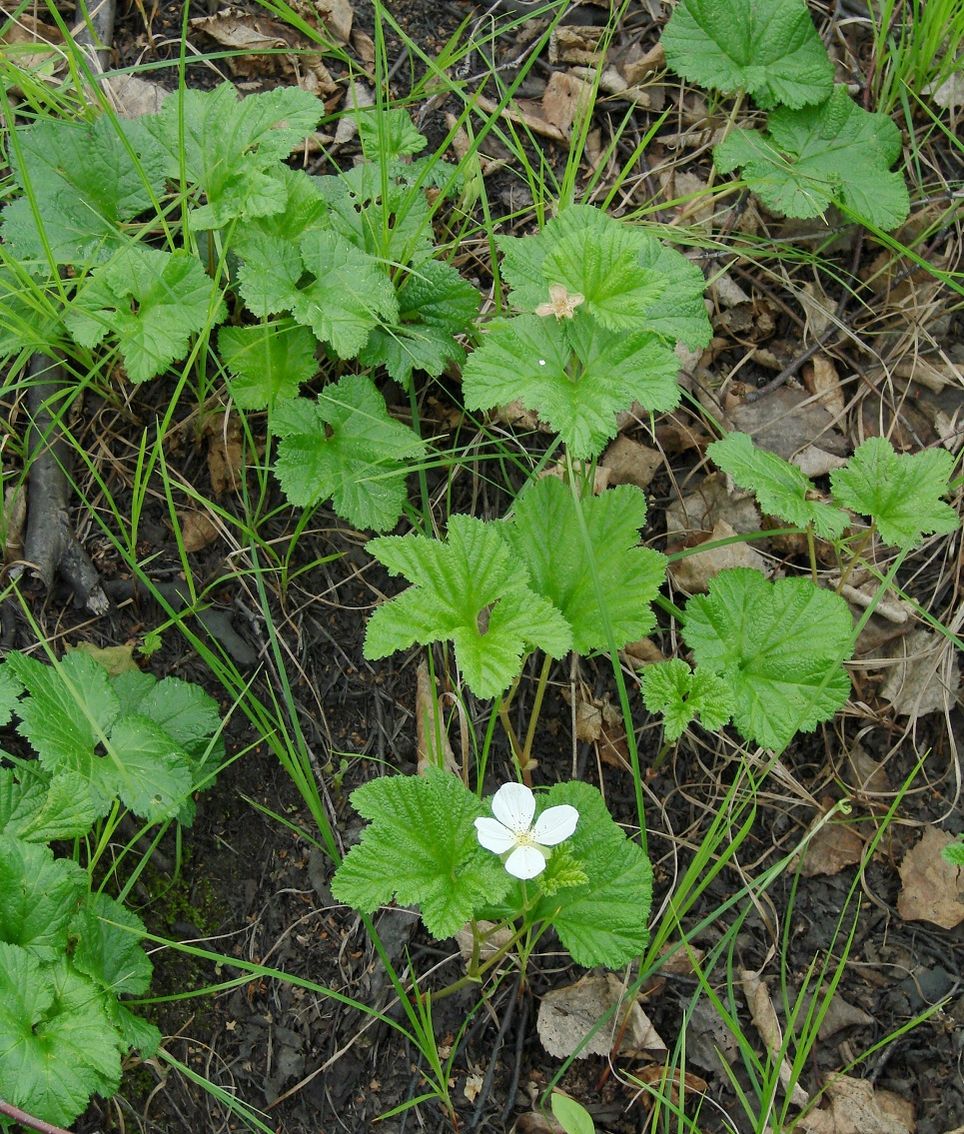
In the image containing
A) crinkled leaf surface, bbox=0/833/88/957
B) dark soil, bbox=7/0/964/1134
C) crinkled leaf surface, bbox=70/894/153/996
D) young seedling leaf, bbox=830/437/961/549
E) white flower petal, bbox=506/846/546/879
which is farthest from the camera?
young seedling leaf, bbox=830/437/961/549

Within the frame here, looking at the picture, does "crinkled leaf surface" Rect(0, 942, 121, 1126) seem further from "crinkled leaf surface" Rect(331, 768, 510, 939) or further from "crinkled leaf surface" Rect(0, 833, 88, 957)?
"crinkled leaf surface" Rect(331, 768, 510, 939)

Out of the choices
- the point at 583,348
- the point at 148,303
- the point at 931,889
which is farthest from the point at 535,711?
the point at 148,303

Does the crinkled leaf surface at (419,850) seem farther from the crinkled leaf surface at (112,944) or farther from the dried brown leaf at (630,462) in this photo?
the dried brown leaf at (630,462)

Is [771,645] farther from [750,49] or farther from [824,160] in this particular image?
[750,49]

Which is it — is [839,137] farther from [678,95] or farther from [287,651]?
[287,651]

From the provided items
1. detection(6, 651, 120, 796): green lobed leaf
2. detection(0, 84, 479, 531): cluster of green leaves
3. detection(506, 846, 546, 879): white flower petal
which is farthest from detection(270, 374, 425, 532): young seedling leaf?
detection(506, 846, 546, 879): white flower petal

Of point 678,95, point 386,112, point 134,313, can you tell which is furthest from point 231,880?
point 678,95
